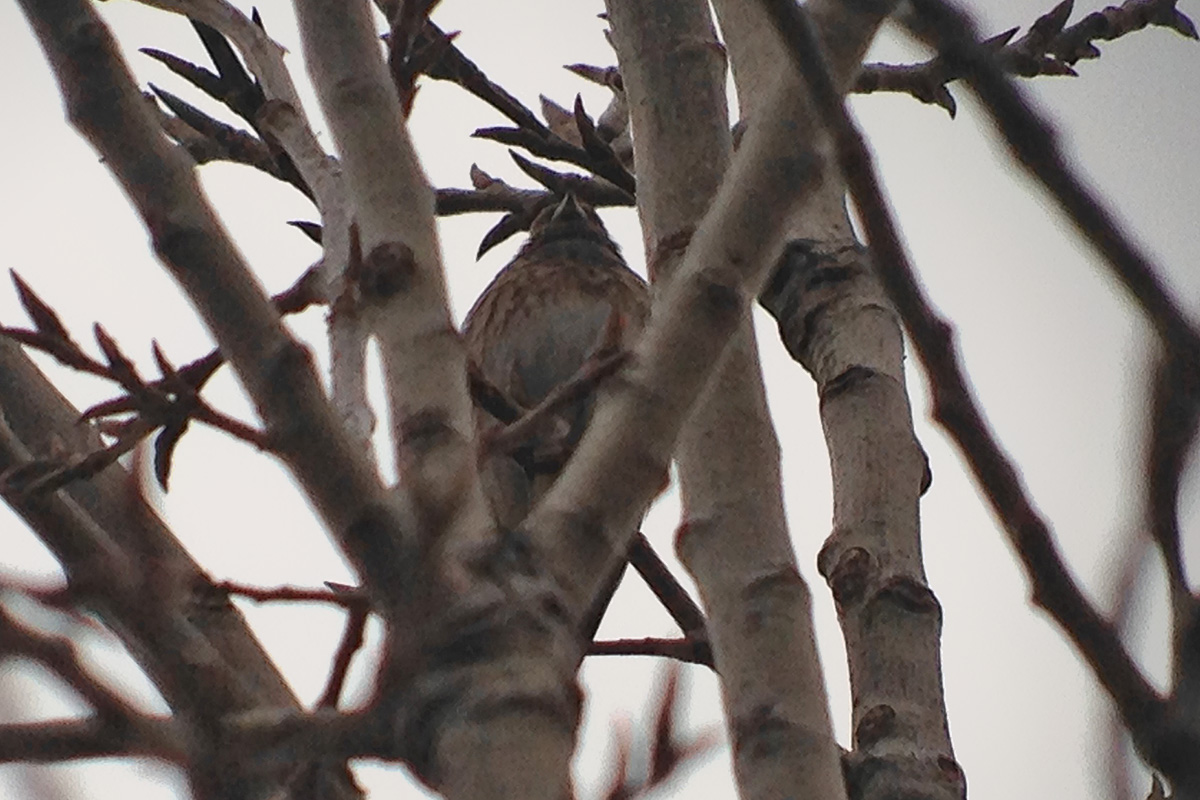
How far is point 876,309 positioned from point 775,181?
Result: 3.40ft

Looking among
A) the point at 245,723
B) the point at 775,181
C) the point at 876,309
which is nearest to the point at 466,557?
the point at 245,723

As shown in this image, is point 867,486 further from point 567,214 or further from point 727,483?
point 567,214

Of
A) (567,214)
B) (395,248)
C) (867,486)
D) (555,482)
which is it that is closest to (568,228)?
(567,214)

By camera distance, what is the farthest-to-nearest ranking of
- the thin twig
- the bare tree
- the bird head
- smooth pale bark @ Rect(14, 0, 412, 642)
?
1. the bird head
2. smooth pale bark @ Rect(14, 0, 412, 642)
3. the bare tree
4. the thin twig

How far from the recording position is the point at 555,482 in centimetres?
169

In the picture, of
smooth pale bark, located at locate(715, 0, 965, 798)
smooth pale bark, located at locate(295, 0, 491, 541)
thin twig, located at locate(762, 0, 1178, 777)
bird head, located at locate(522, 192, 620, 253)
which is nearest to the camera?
thin twig, located at locate(762, 0, 1178, 777)

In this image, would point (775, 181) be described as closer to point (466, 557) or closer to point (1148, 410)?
point (466, 557)

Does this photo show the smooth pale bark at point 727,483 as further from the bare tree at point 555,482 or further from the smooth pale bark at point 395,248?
the smooth pale bark at point 395,248

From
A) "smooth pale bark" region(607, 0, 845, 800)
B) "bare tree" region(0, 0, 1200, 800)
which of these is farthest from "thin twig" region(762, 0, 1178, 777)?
"smooth pale bark" region(607, 0, 845, 800)

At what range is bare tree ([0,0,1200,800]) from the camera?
1.20 m

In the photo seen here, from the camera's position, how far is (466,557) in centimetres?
146

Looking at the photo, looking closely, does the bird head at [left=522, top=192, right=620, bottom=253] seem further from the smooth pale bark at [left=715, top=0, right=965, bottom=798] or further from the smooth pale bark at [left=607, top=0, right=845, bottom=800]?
the smooth pale bark at [left=607, top=0, right=845, bottom=800]

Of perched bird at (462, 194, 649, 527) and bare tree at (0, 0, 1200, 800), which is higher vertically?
perched bird at (462, 194, 649, 527)

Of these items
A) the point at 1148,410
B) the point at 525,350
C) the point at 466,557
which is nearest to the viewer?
the point at 1148,410
